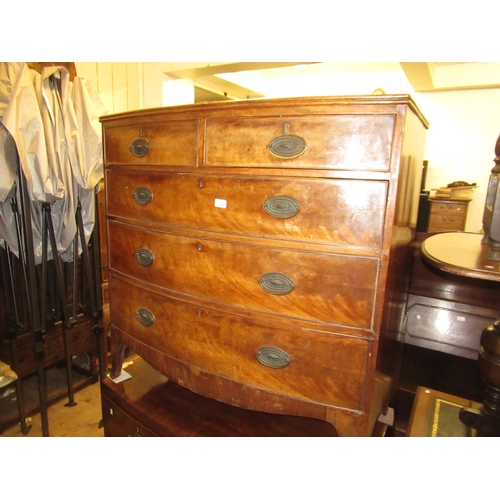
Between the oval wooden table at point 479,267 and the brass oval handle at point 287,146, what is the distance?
44 cm

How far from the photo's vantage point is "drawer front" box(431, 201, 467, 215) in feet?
14.6

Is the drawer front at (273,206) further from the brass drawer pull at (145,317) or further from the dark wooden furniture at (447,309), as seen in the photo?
the dark wooden furniture at (447,309)

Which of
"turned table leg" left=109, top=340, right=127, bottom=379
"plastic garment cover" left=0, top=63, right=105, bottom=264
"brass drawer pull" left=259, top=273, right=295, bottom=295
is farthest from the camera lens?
"plastic garment cover" left=0, top=63, right=105, bottom=264

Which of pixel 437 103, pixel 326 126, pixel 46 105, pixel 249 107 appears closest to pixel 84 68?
pixel 46 105

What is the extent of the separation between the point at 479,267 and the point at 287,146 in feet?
1.79

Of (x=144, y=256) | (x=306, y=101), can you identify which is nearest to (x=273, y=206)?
(x=306, y=101)

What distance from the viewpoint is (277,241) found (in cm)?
96

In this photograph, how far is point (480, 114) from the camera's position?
496 centimetres

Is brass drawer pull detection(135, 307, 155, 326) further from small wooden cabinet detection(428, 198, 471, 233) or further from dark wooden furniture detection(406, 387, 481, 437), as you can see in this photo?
small wooden cabinet detection(428, 198, 471, 233)

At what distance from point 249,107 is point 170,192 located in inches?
15.2

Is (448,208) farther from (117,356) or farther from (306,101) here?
(117,356)

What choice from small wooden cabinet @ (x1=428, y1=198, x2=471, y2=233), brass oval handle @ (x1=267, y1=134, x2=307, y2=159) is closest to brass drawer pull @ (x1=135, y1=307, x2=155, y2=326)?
brass oval handle @ (x1=267, y1=134, x2=307, y2=159)

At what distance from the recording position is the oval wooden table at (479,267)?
81cm

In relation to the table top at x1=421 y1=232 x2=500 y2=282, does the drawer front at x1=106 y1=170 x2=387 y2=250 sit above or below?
above
